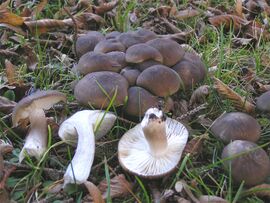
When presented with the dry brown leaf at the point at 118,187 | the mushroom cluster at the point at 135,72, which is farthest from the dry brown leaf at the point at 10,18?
the dry brown leaf at the point at 118,187

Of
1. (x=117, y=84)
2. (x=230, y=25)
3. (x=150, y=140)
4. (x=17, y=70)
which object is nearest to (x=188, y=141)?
(x=150, y=140)

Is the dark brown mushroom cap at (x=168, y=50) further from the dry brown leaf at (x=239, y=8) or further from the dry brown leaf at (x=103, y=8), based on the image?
the dry brown leaf at (x=239, y=8)

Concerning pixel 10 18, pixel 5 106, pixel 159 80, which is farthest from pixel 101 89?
pixel 10 18

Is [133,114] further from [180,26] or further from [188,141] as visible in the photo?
[180,26]

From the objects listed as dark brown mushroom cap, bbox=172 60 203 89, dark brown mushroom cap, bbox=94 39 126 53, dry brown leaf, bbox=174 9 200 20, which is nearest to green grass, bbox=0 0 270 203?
dark brown mushroom cap, bbox=172 60 203 89

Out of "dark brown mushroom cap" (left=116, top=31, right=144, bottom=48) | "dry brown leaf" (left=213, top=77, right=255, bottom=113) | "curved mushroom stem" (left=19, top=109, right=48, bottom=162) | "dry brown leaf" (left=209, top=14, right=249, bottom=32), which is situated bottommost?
"curved mushroom stem" (left=19, top=109, right=48, bottom=162)

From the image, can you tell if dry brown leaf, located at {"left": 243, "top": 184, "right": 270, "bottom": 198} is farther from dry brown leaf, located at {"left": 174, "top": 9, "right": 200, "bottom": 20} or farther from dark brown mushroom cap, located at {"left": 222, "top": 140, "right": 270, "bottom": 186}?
dry brown leaf, located at {"left": 174, "top": 9, "right": 200, "bottom": 20}
